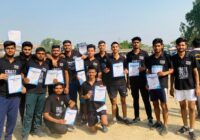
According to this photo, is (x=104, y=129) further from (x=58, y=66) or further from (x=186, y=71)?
(x=186, y=71)

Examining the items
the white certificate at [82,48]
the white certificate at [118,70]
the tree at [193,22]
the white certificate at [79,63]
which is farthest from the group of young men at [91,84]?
the tree at [193,22]

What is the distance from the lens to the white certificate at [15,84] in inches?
231

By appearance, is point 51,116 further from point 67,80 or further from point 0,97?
point 0,97

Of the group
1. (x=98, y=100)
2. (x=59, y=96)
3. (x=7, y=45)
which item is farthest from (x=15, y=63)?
(x=98, y=100)

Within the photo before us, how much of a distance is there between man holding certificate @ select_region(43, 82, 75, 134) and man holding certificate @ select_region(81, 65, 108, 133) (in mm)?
436

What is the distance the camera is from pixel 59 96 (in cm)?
716

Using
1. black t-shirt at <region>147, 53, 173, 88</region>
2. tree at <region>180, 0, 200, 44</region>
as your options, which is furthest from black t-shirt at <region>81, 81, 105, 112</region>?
tree at <region>180, 0, 200, 44</region>

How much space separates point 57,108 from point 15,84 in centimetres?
150

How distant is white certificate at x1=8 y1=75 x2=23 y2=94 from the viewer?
231 inches

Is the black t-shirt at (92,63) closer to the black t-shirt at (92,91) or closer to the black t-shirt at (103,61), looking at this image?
the black t-shirt at (103,61)

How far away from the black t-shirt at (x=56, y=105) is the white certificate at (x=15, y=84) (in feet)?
3.58

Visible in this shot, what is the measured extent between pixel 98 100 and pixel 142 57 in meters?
1.60

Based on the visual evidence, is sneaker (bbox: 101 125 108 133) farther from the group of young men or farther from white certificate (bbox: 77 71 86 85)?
white certificate (bbox: 77 71 86 85)

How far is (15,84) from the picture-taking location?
5941 millimetres
